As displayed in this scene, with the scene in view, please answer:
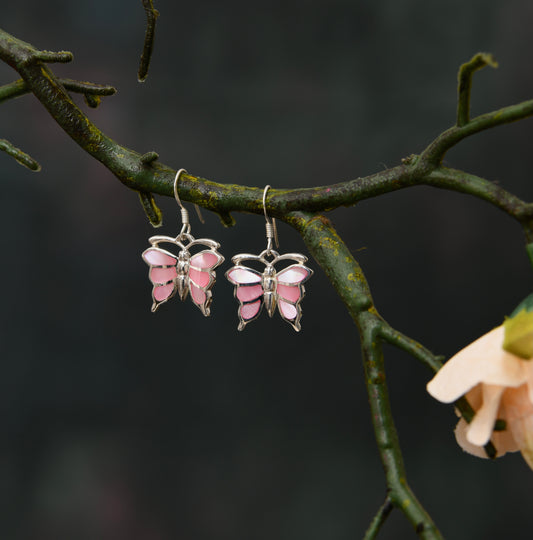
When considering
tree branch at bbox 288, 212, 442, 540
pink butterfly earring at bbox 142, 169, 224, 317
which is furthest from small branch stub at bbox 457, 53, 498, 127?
pink butterfly earring at bbox 142, 169, 224, 317

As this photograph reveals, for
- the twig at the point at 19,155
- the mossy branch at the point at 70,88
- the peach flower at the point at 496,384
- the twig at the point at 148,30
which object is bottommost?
the peach flower at the point at 496,384

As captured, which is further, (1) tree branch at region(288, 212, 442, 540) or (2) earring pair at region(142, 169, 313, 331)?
(2) earring pair at region(142, 169, 313, 331)

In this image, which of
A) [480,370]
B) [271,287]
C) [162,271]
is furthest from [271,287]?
[480,370]

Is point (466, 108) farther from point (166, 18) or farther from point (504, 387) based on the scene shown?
point (166, 18)

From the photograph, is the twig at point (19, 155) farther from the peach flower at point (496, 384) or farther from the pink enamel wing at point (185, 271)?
the peach flower at point (496, 384)

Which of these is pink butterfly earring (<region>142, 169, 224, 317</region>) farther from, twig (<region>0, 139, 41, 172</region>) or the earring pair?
twig (<region>0, 139, 41, 172</region>)

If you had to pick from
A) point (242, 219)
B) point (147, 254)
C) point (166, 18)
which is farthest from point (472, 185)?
point (166, 18)

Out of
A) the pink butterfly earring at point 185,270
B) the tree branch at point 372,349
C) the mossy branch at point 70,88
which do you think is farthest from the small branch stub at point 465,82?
the mossy branch at point 70,88
